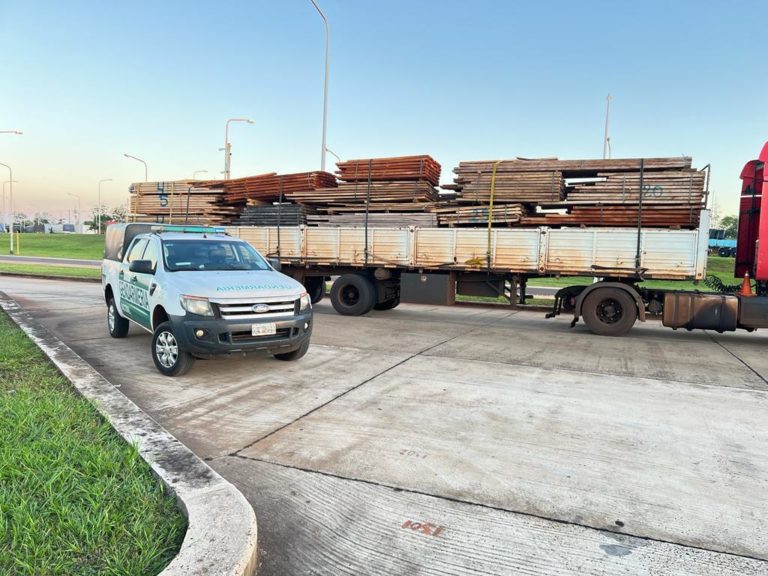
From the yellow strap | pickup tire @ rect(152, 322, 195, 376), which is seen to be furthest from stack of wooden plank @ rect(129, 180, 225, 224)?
pickup tire @ rect(152, 322, 195, 376)

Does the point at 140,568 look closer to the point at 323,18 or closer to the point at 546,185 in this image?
the point at 546,185

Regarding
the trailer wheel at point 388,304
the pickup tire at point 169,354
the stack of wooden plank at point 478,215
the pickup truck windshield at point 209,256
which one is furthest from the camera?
the trailer wheel at point 388,304

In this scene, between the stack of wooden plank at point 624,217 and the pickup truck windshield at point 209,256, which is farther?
the stack of wooden plank at point 624,217

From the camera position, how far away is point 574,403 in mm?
5477

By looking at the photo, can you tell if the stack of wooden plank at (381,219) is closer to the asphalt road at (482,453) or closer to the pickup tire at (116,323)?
the asphalt road at (482,453)

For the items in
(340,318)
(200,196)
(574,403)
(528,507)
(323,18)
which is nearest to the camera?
(528,507)

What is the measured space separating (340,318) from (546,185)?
5253 millimetres

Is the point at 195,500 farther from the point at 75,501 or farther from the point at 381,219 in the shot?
the point at 381,219

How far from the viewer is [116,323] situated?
28.2 feet

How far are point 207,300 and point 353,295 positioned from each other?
688 centimetres

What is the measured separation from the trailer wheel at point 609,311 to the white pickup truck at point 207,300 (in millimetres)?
5870

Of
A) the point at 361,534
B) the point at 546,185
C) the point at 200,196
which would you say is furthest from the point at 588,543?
the point at 200,196

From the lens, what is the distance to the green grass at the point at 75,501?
245 cm

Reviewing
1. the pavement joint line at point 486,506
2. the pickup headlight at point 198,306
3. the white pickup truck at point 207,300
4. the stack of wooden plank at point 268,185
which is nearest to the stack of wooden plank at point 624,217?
the stack of wooden plank at point 268,185
